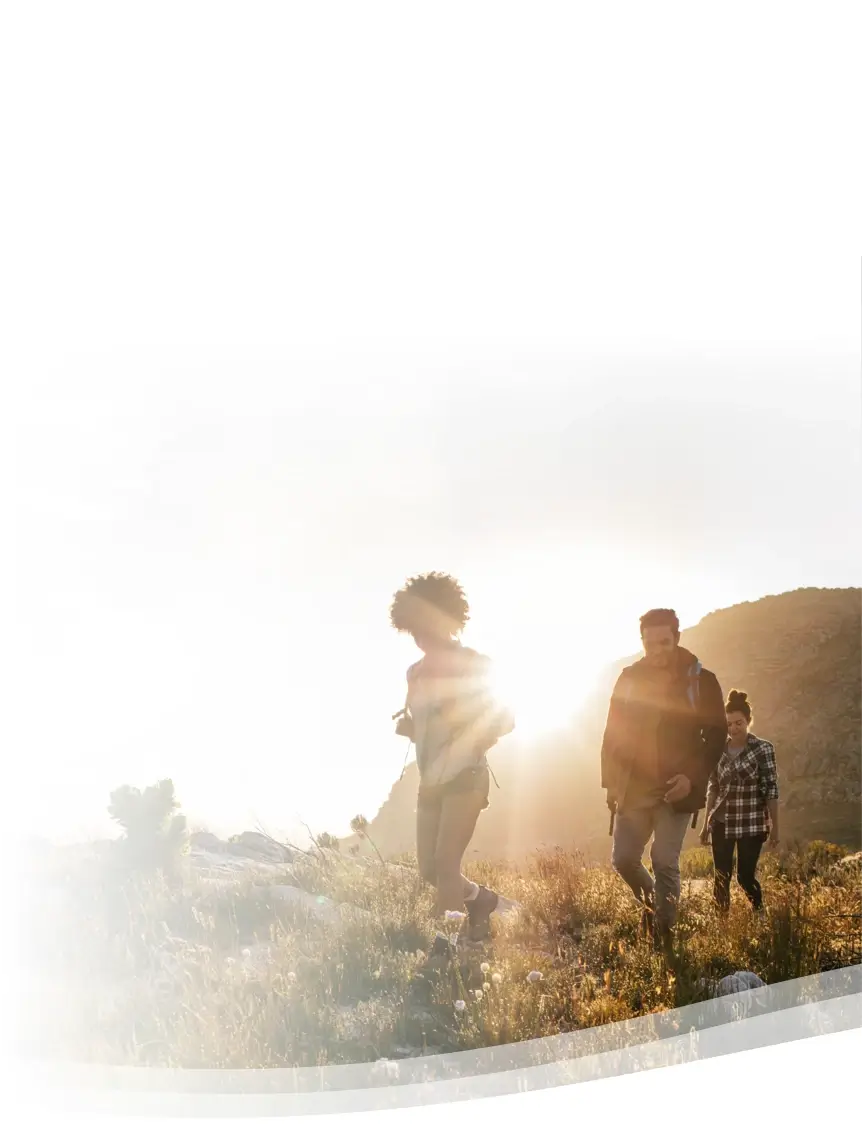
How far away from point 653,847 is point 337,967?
5.87 ft

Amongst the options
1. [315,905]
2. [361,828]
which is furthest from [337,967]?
[361,828]

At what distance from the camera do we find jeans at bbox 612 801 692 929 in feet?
16.2

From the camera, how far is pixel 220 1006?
3.72 meters

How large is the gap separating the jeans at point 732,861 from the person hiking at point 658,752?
0.88 m

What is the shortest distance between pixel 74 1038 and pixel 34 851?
2.30 feet

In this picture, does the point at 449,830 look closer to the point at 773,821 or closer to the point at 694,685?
the point at 694,685

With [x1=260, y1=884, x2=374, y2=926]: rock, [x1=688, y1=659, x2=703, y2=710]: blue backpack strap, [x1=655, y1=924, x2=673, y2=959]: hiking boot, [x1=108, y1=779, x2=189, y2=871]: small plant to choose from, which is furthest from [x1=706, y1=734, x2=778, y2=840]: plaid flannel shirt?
[x1=108, y1=779, x2=189, y2=871]: small plant

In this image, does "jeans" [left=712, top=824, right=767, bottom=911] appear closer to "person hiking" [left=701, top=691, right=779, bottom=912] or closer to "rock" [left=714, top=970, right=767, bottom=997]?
"person hiking" [left=701, top=691, right=779, bottom=912]

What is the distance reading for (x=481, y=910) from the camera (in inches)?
180

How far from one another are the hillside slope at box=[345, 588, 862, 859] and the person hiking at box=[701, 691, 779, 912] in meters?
0.44

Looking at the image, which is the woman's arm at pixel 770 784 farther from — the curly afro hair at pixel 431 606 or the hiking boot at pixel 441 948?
the hiking boot at pixel 441 948

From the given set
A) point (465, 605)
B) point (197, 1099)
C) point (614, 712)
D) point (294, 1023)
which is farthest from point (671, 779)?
point (197, 1099)

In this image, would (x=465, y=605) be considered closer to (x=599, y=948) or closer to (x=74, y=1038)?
(x=599, y=948)

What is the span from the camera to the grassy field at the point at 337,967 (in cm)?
369
